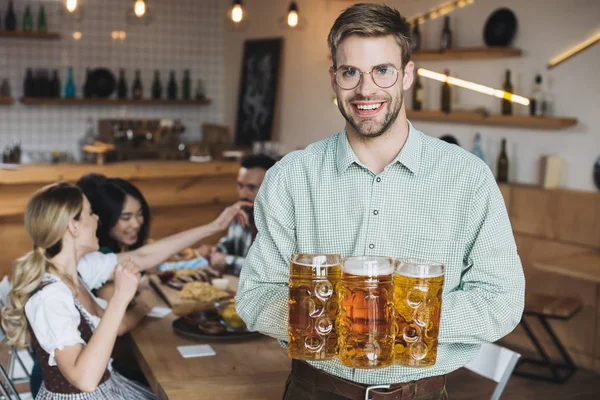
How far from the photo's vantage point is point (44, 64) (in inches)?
282

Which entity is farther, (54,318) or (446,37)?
(446,37)

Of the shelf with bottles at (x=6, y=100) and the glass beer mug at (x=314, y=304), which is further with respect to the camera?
the shelf with bottles at (x=6, y=100)

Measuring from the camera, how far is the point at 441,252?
1592 millimetres

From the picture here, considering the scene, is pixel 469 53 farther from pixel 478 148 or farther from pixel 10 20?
pixel 10 20

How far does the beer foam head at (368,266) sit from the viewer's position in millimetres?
1246

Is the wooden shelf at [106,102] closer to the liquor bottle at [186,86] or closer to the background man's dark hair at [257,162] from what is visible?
the liquor bottle at [186,86]

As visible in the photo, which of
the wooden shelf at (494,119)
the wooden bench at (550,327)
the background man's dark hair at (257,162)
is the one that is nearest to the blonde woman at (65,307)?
the background man's dark hair at (257,162)

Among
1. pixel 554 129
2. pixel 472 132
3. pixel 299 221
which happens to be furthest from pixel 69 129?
pixel 299 221

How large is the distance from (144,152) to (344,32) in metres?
5.60

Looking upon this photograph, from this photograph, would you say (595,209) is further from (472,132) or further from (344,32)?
(344,32)

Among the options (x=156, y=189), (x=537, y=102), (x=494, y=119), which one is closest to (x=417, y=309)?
(x=537, y=102)

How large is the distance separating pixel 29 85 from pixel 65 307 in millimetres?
5166

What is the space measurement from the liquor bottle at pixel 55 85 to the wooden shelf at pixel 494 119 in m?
3.56

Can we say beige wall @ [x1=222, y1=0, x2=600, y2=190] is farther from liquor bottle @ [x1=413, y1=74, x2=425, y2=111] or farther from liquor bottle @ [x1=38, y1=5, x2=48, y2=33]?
liquor bottle @ [x1=38, y1=5, x2=48, y2=33]
